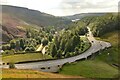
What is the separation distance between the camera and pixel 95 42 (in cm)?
8719

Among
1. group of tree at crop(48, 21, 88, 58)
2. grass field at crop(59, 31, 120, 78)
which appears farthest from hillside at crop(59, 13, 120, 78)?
group of tree at crop(48, 21, 88, 58)

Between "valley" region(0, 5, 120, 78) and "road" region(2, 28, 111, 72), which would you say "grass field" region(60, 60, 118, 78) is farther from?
"road" region(2, 28, 111, 72)

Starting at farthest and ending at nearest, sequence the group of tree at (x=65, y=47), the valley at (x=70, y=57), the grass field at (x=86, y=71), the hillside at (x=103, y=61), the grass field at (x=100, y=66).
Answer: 1. the group of tree at (x=65, y=47)
2. the hillside at (x=103, y=61)
3. the valley at (x=70, y=57)
4. the grass field at (x=100, y=66)
5. the grass field at (x=86, y=71)

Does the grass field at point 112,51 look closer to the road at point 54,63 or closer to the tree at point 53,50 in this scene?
the road at point 54,63

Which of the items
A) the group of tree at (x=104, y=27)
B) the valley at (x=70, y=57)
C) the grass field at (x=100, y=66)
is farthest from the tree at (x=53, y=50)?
the group of tree at (x=104, y=27)

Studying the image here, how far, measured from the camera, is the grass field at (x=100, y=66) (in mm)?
47775

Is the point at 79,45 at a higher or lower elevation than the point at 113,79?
higher

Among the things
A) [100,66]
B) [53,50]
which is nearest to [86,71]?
[100,66]

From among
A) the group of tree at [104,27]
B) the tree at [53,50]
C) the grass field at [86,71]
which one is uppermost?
the group of tree at [104,27]

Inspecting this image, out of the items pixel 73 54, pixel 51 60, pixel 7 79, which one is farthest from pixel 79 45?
pixel 7 79

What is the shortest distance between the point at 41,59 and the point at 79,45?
17.5 metres

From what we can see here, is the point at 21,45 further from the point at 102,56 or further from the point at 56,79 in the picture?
the point at 56,79

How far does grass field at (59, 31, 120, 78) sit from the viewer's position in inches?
1881

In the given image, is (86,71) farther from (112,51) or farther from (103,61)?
(112,51)
